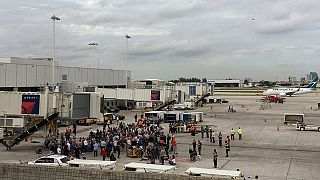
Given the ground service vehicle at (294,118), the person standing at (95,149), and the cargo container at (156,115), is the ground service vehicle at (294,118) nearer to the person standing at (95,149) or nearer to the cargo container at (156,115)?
the cargo container at (156,115)

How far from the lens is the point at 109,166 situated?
2172cm

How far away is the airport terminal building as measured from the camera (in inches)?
2464

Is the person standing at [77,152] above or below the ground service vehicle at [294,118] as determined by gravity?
below

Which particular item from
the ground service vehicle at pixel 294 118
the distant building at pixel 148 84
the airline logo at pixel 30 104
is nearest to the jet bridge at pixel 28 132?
the airline logo at pixel 30 104

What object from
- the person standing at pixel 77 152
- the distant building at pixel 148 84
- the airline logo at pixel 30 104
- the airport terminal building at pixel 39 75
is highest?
the airport terminal building at pixel 39 75

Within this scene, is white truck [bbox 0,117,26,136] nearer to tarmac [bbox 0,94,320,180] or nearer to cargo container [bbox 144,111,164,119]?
tarmac [bbox 0,94,320,180]

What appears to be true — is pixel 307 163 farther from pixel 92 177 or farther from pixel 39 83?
pixel 39 83

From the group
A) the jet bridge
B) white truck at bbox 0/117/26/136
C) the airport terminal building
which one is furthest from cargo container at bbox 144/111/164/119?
white truck at bbox 0/117/26/136

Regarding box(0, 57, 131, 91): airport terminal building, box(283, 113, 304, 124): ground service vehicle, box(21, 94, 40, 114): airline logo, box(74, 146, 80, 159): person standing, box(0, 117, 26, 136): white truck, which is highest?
box(0, 57, 131, 91): airport terminal building

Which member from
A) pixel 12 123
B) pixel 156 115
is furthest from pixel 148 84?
pixel 12 123

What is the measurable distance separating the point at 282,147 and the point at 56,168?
2420cm

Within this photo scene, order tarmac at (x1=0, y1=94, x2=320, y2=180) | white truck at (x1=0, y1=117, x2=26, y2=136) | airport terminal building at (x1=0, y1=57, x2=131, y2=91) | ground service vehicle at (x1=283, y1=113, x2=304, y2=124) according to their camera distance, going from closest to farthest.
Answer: tarmac at (x1=0, y1=94, x2=320, y2=180), white truck at (x1=0, y1=117, x2=26, y2=136), ground service vehicle at (x1=283, y1=113, x2=304, y2=124), airport terminal building at (x1=0, y1=57, x2=131, y2=91)

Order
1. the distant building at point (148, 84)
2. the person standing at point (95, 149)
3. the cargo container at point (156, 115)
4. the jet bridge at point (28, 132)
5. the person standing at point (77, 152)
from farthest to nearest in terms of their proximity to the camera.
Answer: the distant building at point (148, 84), the cargo container at point (156, 115), the jet bridge at point (28, 132), the person standing at point (95, 149), the person standing at point (77, 152)

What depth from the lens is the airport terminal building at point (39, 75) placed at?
2464 inches
